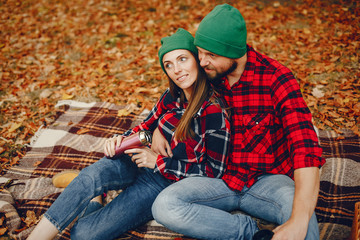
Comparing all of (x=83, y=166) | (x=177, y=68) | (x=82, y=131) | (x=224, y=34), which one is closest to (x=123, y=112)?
(x=82, y=131)

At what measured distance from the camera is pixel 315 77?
4031 mm

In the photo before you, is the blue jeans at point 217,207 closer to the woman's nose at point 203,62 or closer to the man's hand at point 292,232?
the man's hand at point 292,232

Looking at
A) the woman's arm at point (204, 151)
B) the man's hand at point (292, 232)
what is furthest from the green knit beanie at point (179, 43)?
the man's hand at point (292, 232)

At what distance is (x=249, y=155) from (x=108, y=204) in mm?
1340

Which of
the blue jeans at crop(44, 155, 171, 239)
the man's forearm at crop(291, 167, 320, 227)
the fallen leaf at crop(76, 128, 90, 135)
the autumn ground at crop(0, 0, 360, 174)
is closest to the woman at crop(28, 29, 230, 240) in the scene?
the blue jeans at crop(44, 155, 171, 239)

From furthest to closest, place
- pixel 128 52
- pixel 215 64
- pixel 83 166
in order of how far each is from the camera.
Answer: pixel 128 52, pixel 83 166, pixel 215 64

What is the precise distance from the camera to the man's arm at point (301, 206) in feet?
5.42

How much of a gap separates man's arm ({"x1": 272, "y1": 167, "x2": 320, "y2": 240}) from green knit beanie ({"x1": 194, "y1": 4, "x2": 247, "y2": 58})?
104cm

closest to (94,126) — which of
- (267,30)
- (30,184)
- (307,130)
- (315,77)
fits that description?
(30,184)

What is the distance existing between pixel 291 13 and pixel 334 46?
1.72 meters

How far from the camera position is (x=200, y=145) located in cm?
221

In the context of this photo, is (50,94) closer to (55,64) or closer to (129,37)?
(55,64)

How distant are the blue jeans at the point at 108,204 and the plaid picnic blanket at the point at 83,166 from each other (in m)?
0.22

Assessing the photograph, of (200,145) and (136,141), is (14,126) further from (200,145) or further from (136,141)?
(200,145)
